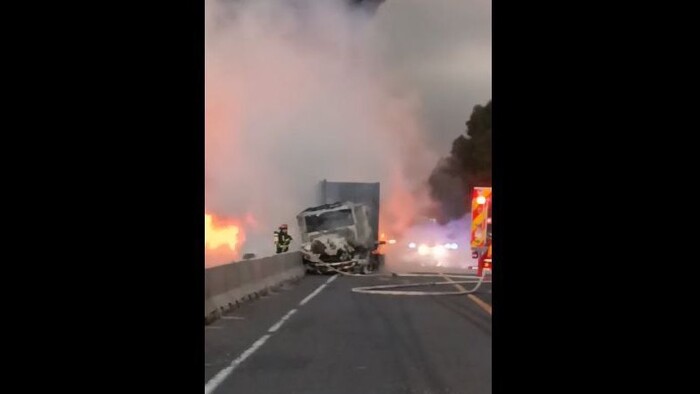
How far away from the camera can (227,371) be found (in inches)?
291

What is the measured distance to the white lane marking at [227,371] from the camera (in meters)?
6.64

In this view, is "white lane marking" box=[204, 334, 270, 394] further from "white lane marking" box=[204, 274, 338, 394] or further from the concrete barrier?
the concrete barrier

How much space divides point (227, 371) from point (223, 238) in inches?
720

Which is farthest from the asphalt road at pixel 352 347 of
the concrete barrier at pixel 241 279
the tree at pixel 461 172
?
the tree at pixel 461 172

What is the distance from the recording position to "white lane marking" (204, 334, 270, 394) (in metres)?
6.64

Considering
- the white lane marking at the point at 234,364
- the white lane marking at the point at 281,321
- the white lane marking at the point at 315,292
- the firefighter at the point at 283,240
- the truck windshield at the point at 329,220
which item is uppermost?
the truck windshield at the point at 329,220

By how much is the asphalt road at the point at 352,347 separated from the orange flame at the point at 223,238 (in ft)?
32.0

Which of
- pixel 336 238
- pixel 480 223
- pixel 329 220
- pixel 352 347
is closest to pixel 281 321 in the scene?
pixel 352 347

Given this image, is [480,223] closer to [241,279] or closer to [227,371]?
[241,279]

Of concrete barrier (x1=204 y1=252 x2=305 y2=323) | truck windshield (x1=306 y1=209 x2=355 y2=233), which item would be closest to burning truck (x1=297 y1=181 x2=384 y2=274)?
truck windshield (x1=306 y1=209 x2=355 y2=233)

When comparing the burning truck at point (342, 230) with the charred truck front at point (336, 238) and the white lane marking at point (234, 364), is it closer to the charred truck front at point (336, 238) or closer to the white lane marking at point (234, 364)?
the charred truck front at point (336, 238)
